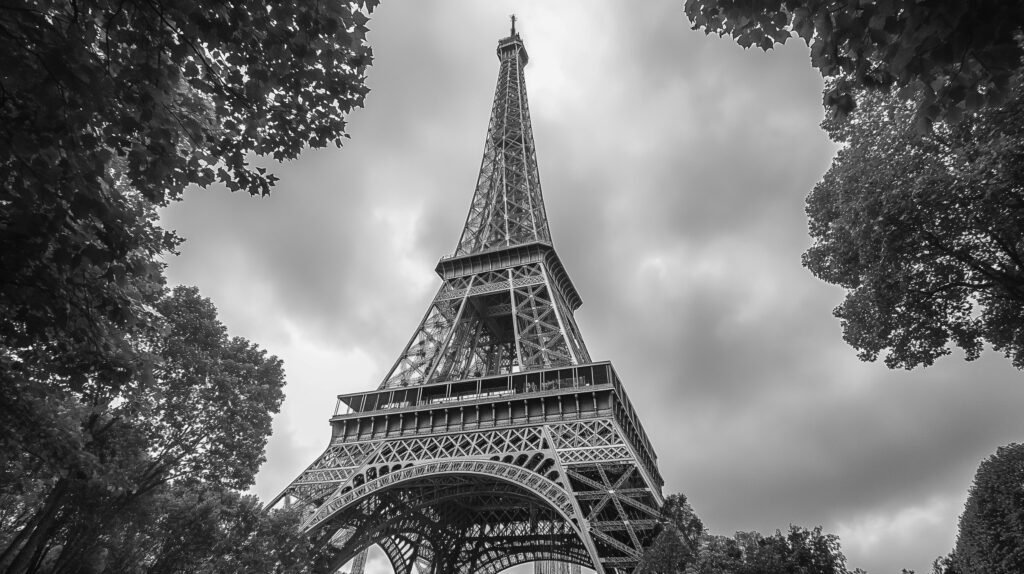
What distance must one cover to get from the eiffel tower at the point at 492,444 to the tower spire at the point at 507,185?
1.05 feet

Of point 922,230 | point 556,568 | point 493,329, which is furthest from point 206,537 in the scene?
point 556,568

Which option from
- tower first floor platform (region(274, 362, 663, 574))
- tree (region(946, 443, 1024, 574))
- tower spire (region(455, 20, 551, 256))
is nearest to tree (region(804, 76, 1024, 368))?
tree (region(946, 443, 1024, 574))

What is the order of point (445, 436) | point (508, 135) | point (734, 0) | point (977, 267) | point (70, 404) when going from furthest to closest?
point (508, 135)
point (445, 436)
point (70, 404)
point (977, 267)
point (734, 0)

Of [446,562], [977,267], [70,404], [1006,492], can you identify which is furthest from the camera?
[446,562]

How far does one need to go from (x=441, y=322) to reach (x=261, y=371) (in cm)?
2038

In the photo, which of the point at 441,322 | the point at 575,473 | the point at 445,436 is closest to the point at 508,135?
the point at 441,322

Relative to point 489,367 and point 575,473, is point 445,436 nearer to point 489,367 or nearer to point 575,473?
point 575,473

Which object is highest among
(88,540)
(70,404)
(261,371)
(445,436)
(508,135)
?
(508,135)

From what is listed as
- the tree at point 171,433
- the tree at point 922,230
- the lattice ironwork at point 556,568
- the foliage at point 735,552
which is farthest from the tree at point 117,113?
the lattice ironwork at point 556,568

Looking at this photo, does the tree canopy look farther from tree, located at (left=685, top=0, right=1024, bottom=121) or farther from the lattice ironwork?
the lattice ironwork

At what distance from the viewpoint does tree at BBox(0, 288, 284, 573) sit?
45.1 feet

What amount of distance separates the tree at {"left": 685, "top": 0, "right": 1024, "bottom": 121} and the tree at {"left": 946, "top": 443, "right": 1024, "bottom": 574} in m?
17.2

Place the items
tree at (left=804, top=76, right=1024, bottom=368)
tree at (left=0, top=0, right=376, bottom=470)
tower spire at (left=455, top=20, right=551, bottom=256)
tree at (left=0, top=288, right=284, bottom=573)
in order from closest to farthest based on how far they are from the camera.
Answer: tree at (left=0, top=0, right=376, bottom=470) < tree at (left=804, top=76, right=1024, bottom=368) < tree at (left=0, top=288, right=284, bottom=573) < tower spire at (left=455, top=20, right=551, bottom=256)

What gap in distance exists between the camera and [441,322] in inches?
1522
